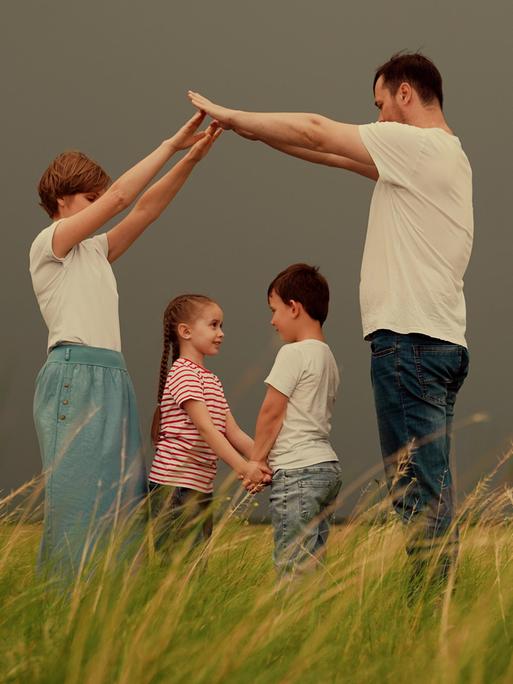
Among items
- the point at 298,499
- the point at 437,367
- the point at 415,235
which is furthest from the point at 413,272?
the point at 298,499

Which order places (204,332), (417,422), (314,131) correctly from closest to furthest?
(417,422)
(314,131)
(204,332)

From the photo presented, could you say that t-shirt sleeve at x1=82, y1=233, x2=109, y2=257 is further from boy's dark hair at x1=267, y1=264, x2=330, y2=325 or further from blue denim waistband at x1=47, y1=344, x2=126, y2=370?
boy's dark hair at x1=267, y1=264, x2=330, y2=325

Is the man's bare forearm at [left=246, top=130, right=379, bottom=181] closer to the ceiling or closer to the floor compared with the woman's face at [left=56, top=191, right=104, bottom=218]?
closer to the ceiling

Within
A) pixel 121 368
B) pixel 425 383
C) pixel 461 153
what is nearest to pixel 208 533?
pixel 121 368

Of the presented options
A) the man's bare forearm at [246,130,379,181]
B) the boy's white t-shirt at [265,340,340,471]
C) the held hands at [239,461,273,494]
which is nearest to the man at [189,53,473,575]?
the man's bare forearm at [246,130,379,181]

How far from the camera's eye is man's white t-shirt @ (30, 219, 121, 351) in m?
2.50

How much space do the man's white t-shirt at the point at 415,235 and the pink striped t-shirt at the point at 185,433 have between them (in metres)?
0.62

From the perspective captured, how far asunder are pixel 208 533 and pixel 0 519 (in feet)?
2.20

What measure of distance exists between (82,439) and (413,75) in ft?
4.18

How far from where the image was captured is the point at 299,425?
267 cm

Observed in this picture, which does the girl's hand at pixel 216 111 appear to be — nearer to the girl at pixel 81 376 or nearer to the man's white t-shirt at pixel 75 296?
the girl at pixel 81 376

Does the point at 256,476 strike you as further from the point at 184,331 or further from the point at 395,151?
the point at 395,151

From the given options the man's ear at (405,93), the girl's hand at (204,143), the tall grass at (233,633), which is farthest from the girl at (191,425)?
the man's ear at (405,93)

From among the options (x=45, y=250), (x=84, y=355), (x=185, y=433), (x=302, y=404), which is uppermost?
(x=45, y=250)
